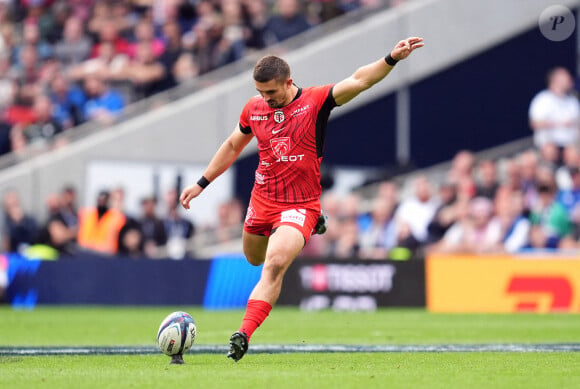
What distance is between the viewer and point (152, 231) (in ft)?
Answer: 66.0

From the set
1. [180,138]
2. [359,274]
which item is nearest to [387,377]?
[359,274]

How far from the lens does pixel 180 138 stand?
74.9 feet

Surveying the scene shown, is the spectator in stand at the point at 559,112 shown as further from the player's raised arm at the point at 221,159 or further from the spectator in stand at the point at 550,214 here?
the player's raised arm at the point at 221,159

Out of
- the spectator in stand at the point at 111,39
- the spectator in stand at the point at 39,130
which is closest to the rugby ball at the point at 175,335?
the spectator in stand at the point at 39,130

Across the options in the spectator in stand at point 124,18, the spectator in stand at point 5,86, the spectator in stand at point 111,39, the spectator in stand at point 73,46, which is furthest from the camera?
the spectator in stand at point 124,18

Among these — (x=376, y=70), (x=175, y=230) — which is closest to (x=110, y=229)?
(x=175, y=230)

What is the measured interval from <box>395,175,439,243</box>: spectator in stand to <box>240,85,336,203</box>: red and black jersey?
9213 millimetres

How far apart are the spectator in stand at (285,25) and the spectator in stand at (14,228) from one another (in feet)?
20.0

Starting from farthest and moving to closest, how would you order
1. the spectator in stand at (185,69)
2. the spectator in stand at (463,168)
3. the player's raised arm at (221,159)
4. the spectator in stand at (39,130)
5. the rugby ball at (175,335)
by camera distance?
the spectator in stand at (185,69)
the spectator in stand at (39,130)
the spectator in stand at (463,168)
the player's raised arm at (221,159)
the rugby ball at (175,335)

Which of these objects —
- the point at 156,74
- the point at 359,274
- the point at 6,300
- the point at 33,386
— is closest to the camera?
the point at 33,386

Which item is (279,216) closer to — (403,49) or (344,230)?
(403,49)

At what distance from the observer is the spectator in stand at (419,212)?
61.9 feet

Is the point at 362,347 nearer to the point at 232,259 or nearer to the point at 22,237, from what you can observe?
the point at 232,259

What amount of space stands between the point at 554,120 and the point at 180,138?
7.40 m
